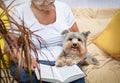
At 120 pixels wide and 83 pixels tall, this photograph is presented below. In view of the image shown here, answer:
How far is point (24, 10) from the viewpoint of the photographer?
1994mm

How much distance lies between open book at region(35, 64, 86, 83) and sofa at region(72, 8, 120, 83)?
22 centimetres

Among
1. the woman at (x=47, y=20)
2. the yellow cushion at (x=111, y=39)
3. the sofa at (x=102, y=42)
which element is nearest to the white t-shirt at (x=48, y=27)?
the woman at (x=47, y=20)

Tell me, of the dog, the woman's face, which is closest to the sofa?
the dog

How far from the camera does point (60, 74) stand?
1688 mm

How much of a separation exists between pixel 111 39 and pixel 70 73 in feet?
2.34

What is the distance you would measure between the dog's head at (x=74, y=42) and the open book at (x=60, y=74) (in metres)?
0.15

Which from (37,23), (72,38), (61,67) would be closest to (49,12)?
(37,23)

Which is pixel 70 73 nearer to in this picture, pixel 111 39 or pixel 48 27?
pixel 48 27

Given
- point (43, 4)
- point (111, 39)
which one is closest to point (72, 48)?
point (43, 4)

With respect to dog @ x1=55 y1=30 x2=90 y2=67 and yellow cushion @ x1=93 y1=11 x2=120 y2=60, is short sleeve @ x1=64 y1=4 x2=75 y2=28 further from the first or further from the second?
yellow cushion @ x1=93 y1=11 x2=120 y2=60

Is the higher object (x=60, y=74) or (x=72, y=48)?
(x=72, y=48)

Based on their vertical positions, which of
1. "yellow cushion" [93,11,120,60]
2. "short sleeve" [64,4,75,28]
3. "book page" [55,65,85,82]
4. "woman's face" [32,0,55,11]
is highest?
"woman's face" [32,0,55,11]

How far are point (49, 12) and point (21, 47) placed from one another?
1209 millimetres

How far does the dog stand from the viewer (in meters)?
1.88
